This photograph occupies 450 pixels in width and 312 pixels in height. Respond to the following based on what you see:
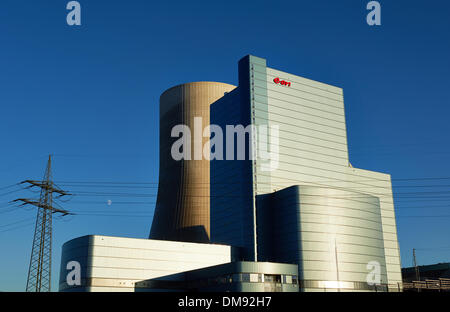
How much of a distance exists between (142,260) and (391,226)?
43285mm

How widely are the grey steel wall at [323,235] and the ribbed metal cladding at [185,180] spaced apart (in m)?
11.6

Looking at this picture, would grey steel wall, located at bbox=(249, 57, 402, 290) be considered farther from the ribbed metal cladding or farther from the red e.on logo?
the ribbed metal cladding

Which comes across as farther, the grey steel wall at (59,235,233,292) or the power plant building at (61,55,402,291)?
the power plant building at (61,55,402,291)

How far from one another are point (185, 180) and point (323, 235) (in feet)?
77.1

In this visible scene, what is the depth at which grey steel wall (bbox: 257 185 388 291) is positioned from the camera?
5981cm

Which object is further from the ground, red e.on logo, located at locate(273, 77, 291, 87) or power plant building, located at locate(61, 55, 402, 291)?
red e.on logo, located at locate(273, 77, 291, 87)

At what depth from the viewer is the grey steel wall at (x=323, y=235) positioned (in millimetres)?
59812

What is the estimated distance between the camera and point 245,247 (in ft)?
218

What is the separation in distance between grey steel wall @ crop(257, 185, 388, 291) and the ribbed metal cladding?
11.6m

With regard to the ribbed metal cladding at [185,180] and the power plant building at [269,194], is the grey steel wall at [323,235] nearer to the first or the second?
the power plant building at [269,194]

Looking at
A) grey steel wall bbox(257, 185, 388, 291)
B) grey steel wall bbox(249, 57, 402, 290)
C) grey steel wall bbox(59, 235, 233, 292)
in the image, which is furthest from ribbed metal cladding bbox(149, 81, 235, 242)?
grey steel wall bbox(257, 185, 388, 291)

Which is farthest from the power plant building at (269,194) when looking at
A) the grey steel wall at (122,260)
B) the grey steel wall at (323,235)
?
the grey steel wall at (122,260)

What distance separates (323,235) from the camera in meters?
61.0
